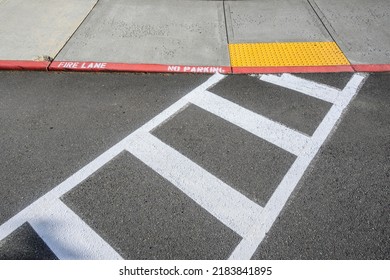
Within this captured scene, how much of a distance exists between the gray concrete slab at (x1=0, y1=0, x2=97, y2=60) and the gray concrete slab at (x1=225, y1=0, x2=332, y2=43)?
319 centimetres

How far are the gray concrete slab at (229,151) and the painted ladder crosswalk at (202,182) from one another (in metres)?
0.08

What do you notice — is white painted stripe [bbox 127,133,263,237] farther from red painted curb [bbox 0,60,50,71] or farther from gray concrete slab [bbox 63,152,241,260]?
red painted curb [bbox 0,60,50,71]

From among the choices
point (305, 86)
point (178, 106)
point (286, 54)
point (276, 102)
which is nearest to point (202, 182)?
point (178, 106)

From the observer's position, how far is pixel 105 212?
3.25 m

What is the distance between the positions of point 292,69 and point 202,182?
2.76m

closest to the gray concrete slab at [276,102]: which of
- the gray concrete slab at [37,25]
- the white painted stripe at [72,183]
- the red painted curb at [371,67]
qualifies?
the white painted stripe at [72,183]

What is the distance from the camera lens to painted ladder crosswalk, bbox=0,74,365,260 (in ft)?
9.95

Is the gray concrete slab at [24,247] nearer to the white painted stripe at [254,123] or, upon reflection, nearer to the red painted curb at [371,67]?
the white painted stripe at [254,123]

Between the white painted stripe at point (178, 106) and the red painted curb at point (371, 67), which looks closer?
the white painted stripe at point (178, 106)

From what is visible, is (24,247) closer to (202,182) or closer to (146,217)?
(146,217)

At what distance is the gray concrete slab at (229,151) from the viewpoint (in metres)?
3.53

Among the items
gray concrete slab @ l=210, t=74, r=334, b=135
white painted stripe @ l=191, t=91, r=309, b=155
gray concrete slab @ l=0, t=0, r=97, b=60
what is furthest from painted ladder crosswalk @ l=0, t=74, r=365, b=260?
gray concrete slab @ l=0, t=0, r=97, b=60

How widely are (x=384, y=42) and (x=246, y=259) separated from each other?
5028 millimetres

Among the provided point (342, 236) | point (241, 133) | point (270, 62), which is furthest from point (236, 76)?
point (342, 236)
